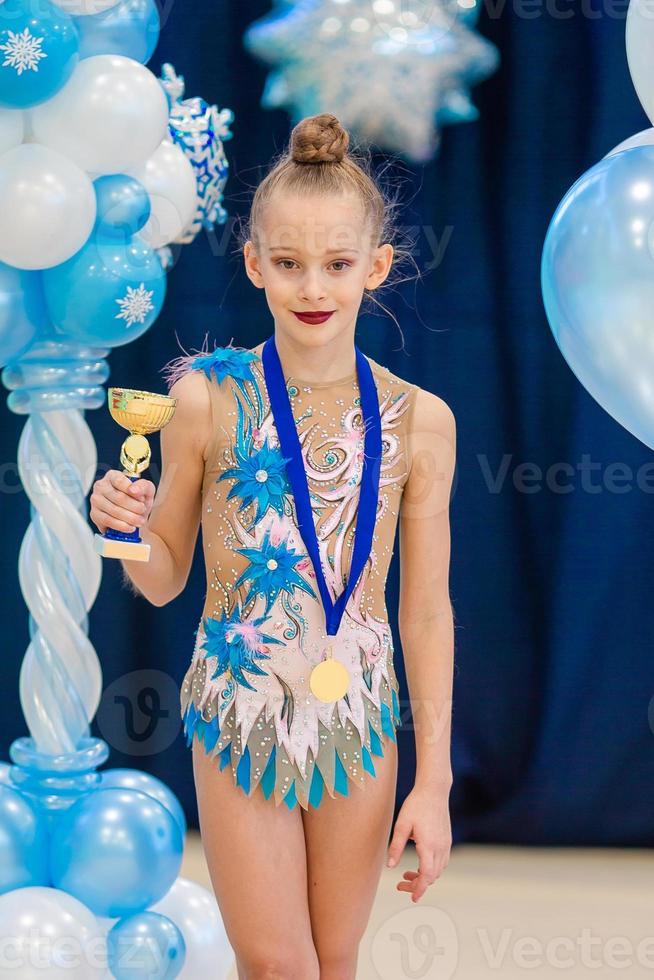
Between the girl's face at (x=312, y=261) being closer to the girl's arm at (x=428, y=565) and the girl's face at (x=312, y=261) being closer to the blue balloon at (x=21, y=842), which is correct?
the girl's arm at (x=428, y=565)

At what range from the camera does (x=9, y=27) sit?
1896 millimetres

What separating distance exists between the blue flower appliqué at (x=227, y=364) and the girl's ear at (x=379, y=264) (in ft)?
0.62

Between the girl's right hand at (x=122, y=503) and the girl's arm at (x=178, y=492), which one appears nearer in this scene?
the girl's right hand at (x=122, y=503)

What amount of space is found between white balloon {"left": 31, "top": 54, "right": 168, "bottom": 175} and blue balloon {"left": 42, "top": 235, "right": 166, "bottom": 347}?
0.15 m

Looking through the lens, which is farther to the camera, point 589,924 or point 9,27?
point 589,924

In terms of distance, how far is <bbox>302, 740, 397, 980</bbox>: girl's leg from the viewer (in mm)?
1593

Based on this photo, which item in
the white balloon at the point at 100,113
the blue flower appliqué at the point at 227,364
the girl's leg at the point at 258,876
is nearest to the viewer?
the girl's leg at the point at 258,876

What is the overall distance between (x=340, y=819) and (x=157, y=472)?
1722mm

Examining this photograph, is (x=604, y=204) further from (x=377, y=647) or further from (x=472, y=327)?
(x=472, y=327)

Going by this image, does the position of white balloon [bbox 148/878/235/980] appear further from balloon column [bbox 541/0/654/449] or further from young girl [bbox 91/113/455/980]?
balloon column [bbox 541/0/654/449]

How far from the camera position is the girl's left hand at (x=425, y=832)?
1.54m

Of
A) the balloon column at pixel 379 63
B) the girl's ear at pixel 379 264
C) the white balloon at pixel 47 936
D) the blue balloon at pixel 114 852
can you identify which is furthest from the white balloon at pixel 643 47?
the white balloon at pixel 47 936

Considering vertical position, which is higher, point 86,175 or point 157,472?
point 86,175

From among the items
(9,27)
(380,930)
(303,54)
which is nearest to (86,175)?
(9,27)
